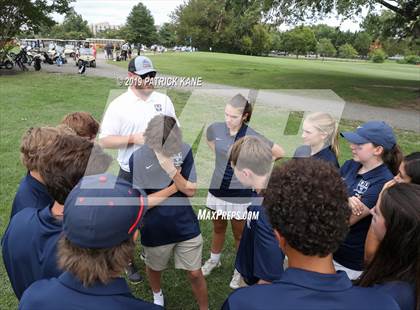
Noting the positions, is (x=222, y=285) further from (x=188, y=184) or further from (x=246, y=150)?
(x=246, y=150)

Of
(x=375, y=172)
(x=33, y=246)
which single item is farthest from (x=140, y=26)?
(x=33, y=246)

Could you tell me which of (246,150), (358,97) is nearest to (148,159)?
(246,150)

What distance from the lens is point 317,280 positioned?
5.37ft

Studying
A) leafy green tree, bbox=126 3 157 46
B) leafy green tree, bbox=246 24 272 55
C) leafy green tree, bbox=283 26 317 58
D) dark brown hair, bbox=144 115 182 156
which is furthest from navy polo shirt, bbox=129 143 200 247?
leafy green tree, bbox=126 3 157 46

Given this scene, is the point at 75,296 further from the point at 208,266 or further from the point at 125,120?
the point at 208,266

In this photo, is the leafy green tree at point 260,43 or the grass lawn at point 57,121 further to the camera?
the leafy green tree at point 260,43

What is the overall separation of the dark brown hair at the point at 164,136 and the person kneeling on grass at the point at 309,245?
1.42 metres

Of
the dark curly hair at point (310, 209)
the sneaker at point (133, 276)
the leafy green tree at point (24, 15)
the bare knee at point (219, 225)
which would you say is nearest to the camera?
the dark curly hair at point (310, 209)

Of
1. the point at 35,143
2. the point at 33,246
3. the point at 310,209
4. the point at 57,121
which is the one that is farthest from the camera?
the point at 57,121

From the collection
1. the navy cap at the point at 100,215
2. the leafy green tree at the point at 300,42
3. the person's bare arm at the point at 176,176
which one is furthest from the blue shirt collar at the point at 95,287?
the leafy green tree at the point at 300,42

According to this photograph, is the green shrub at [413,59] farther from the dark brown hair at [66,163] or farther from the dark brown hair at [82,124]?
the dark brown hair at [66,163]

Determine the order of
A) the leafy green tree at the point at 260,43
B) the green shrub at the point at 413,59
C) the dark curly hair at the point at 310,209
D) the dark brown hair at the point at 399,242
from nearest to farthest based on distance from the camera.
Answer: the dark curly hair at the point at 310,209 → the dark brown hair at the point at 399,242 → the leafy green tree at the point at 260,43 → the green shrub at the point at 413,59

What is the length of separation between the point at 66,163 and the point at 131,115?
185 centimetres

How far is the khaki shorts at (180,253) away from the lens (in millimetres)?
3475
